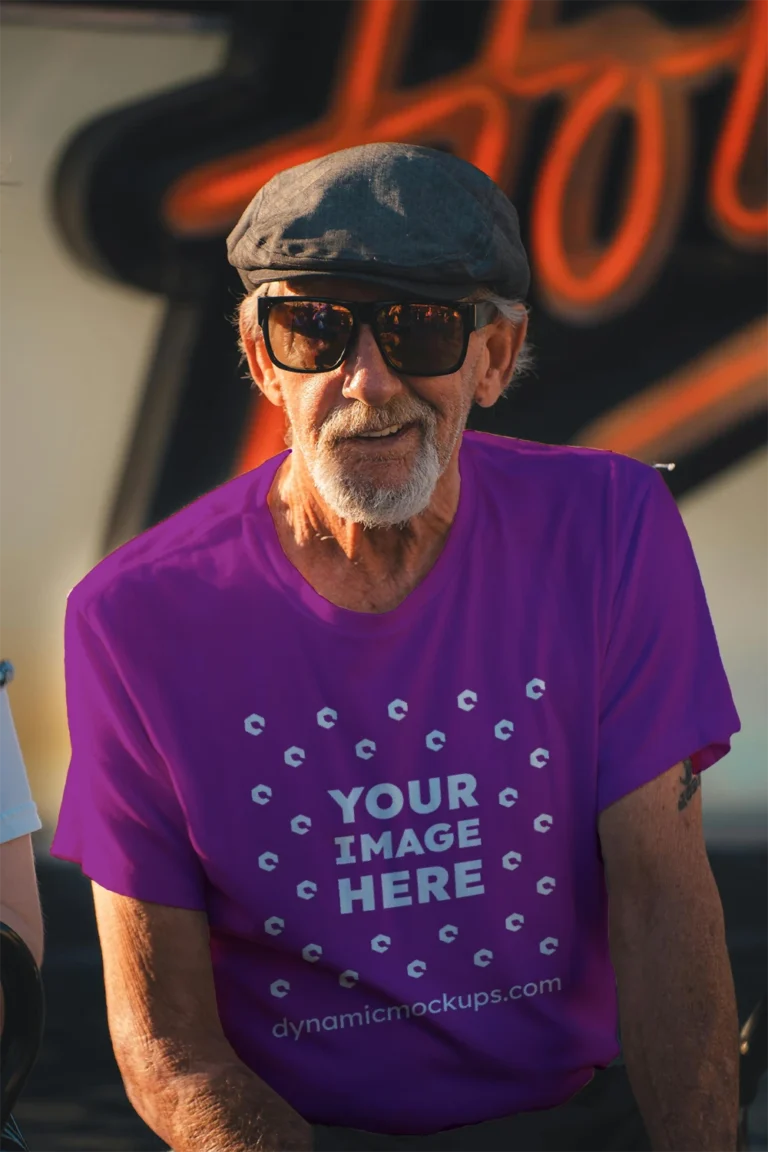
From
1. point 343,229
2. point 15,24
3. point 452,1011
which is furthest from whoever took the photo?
point 15,24

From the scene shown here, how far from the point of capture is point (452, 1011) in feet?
5.62

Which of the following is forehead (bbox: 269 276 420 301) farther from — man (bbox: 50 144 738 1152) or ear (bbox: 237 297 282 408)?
ear (bbox: 237 297 282 408)

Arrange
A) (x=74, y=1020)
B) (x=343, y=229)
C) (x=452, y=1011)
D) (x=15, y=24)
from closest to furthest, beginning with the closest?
(x=343, y=229) < (x=452, y=1011) < (x=15, y=24) < (x=74, y=1020)

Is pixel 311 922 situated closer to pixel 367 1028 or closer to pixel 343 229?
pixel 367 1028

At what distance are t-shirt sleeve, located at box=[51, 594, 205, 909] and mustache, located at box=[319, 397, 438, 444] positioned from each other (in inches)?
13.6

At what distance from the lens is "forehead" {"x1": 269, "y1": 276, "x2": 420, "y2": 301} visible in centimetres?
165

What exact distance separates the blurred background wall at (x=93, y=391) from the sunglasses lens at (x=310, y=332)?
1.43 m

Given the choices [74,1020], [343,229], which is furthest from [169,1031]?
[74,1020]

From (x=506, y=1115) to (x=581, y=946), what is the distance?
0.70 feet

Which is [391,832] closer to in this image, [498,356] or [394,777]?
[394,777]

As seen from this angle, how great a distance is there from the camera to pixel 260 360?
71.7 inches

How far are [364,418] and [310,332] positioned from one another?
11 cm

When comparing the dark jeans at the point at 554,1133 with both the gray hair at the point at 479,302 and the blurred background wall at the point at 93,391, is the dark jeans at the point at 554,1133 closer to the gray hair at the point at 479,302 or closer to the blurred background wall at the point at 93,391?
the gray hair at the point at 479,302

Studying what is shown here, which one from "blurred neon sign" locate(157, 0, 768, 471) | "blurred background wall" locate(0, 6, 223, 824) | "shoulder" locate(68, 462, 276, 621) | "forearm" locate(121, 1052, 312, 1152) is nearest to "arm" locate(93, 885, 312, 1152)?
"forearm" locate(121, 1052, 312, 1152)
